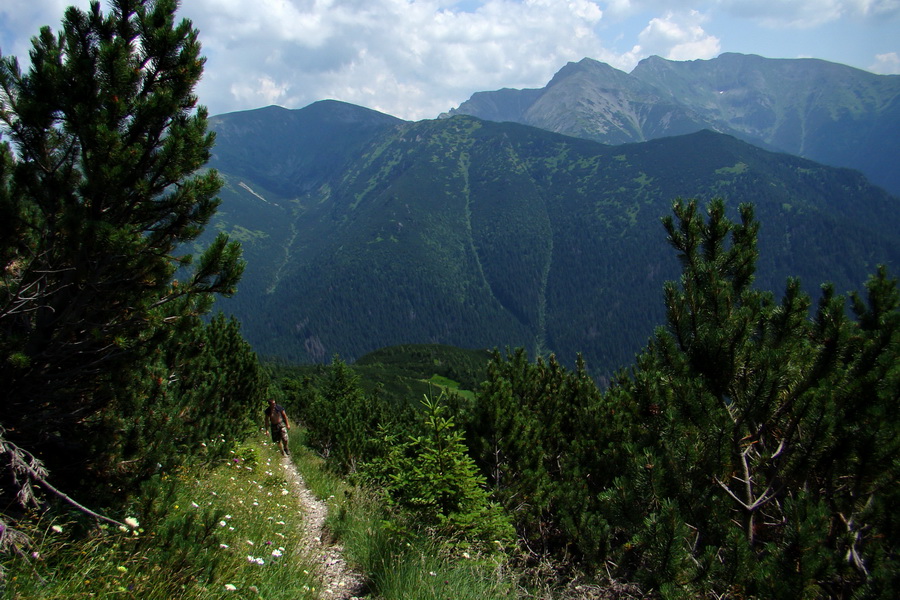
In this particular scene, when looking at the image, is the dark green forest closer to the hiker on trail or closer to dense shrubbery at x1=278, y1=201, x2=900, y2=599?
dense shrubbery at x1=278, y1=201, x2=900, y2=599

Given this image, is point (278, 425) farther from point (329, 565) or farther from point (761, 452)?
point (761, 452)

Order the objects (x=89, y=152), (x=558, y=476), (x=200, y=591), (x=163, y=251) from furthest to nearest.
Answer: (x=558, y=476) → (x=163, y=251) → (x=89, y=152) → (x=200, y=591)

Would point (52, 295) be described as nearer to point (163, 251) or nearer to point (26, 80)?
point (163, 251)

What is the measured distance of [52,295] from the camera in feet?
16.0

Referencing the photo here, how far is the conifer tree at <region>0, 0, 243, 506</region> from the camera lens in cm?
463

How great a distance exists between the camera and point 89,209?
15.4ft

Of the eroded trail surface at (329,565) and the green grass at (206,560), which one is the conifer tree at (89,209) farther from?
the eroded trail surface at (329,565)

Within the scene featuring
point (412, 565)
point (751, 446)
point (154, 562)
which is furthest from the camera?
point (412, 565)

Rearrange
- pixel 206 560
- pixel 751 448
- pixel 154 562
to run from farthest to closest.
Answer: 1. pixel 751 448
2. pixel 206 560
3. pixel 154 562

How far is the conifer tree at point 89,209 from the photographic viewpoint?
4629 millimetres

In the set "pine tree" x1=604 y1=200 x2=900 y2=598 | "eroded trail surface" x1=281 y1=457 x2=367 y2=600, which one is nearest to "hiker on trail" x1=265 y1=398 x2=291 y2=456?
"eroded trail surface" x1=281 y1=457 x2=367 y2=600

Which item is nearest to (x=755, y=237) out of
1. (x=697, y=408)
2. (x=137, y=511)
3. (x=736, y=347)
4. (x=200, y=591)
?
(x=736, y=347)

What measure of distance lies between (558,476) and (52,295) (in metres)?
8.23

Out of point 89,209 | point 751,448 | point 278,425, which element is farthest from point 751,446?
point 278,425
